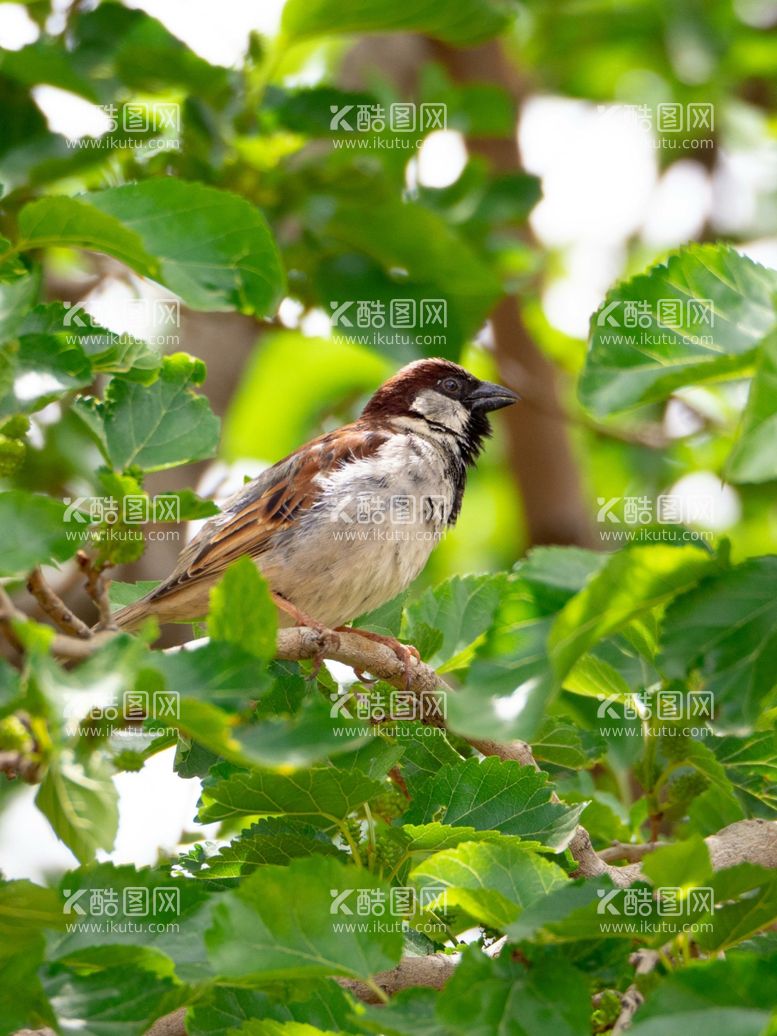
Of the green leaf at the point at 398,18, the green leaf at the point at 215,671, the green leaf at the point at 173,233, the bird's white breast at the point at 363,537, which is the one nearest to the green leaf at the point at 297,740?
the green leaf at the point at 215,671

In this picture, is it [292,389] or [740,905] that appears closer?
[740,905]

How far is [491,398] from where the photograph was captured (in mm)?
3859

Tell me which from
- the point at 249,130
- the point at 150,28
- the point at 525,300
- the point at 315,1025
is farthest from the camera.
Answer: the point at 525,300

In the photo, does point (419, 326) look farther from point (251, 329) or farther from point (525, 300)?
point (525, 300)

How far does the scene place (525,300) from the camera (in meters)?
Answer: 5.36

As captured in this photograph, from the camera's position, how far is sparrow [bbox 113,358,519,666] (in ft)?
10.6

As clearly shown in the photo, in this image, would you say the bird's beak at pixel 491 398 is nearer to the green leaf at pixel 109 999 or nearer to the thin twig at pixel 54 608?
the thin twig at pixel 54 608

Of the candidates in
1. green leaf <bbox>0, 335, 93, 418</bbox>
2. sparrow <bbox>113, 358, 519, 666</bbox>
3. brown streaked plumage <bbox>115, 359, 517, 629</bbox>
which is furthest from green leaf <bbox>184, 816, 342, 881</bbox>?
brown streaked plumage <bbox>115, 359, 517, 629</bbox>

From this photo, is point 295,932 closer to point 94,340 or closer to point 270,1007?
point 270,1007

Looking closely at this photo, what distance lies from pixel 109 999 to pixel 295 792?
0.42 m

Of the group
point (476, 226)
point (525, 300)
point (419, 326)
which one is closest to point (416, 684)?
point (419, 326)

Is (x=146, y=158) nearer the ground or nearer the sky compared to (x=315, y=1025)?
nearer the sky

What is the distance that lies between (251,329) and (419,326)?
40.0 inches

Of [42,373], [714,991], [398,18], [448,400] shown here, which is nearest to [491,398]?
[448,400]
